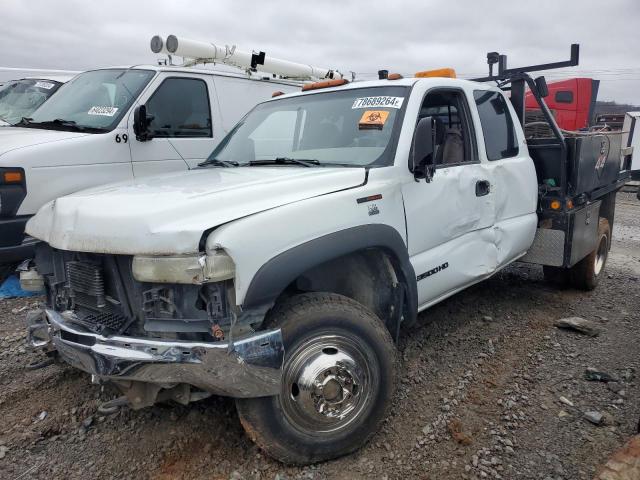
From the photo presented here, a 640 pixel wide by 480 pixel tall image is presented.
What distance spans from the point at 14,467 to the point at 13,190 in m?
2.55

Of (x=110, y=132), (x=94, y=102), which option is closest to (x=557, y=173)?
(x=110, y=132)

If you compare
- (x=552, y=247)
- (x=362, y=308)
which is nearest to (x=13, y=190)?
(x=362, y=308)

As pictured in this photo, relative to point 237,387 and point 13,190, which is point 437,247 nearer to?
point 237,387

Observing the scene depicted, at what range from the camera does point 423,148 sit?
316 cm

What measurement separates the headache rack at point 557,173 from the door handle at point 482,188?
3.54 ft

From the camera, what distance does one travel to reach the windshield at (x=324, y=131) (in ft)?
10.7

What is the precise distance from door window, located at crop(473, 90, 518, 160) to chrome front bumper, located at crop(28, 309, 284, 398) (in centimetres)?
255

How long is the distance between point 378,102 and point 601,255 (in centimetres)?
376

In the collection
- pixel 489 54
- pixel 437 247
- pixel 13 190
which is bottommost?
pixel 437 247

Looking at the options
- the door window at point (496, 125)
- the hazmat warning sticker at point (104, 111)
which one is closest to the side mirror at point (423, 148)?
the door window at point (496, 125)

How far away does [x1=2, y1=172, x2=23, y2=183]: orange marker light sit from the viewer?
4.36m

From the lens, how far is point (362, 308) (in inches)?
109

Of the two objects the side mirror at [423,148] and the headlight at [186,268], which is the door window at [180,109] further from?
the headlight at [186,268]

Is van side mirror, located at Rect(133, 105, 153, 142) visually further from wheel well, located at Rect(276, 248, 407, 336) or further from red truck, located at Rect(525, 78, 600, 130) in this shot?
red truck, located at Rect(525, 78, 600, 130)
